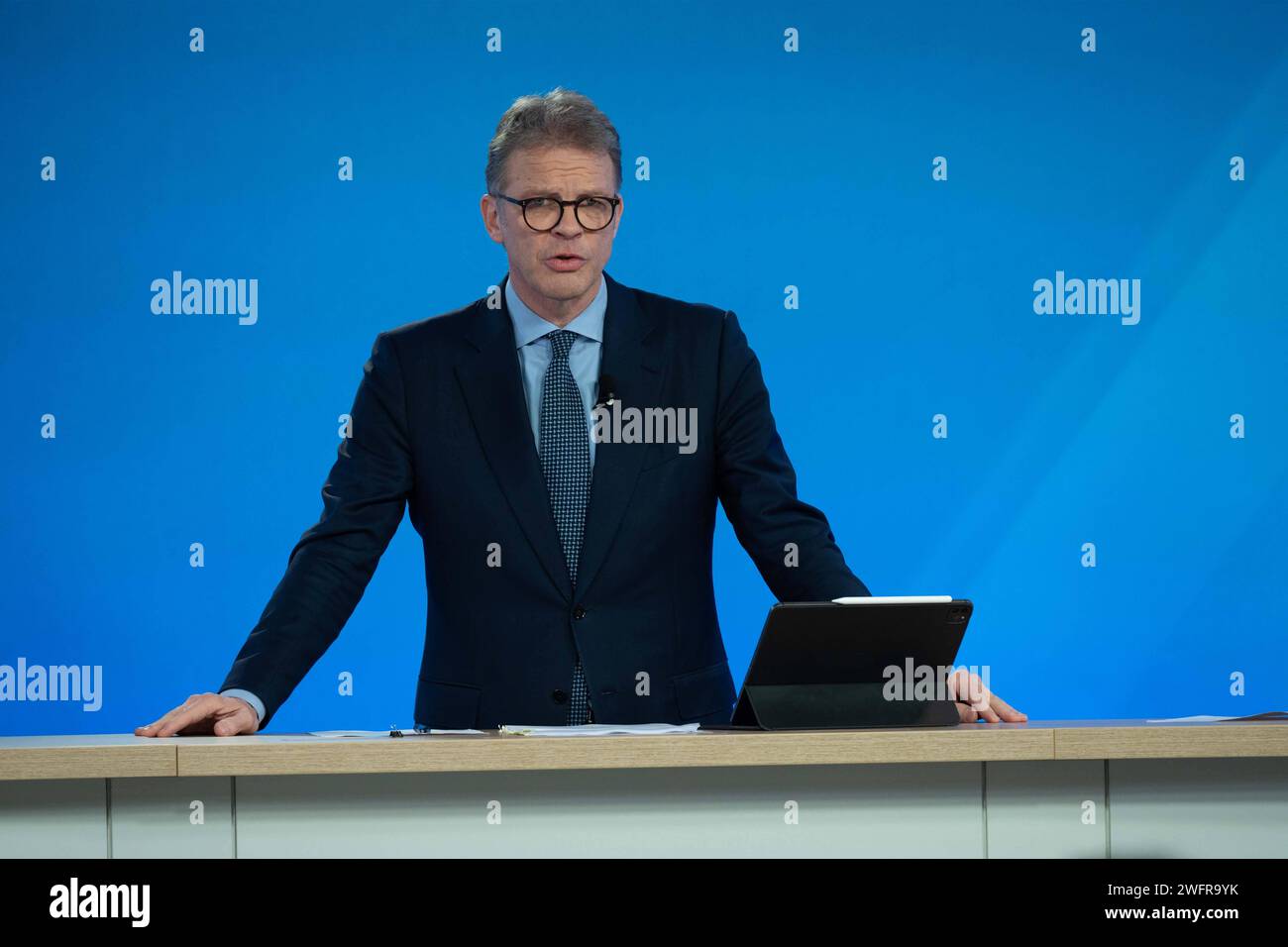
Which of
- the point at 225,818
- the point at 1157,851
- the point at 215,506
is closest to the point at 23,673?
the point at 215,506

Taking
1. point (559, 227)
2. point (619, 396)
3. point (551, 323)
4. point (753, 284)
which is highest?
point (753, 284)

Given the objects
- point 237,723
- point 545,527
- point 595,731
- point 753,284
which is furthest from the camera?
point 753,284

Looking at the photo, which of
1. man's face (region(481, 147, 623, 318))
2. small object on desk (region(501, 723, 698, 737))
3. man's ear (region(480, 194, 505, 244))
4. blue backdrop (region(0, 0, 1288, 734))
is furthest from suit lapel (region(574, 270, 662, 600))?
blue backdrop (region(0, 0, 1288, 734))

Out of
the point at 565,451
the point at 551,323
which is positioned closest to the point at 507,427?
the point at 565,451

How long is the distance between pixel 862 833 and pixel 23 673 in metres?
3.24

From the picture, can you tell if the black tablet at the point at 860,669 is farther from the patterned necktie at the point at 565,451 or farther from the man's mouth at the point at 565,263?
the man's mouth at the point at 565,263

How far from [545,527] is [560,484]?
98 mm

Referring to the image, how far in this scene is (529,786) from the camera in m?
1.91

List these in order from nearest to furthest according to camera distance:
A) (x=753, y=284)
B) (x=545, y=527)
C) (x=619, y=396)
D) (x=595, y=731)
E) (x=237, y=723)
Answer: (x=595, y=731) → (x=237, y=723) → (x=545, y=527) → (x=619, y=396) → (x=753, y=284)

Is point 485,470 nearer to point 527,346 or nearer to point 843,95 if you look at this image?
point 527,346

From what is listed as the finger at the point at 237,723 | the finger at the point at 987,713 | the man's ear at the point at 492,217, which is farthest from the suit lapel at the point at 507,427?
the finger at the point at 987,713

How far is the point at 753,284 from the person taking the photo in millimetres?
4562

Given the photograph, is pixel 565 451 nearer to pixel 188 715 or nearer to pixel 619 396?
pixel 619 396
